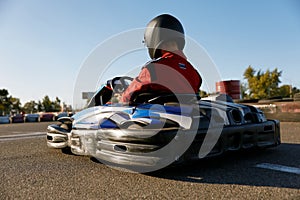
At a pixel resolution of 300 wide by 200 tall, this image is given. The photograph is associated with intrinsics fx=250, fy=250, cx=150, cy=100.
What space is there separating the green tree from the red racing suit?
1310 inches

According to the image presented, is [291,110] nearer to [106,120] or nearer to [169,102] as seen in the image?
[169,102]

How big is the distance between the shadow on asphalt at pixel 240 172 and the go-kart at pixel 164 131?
0.16 metres

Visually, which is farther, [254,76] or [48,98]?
[48,98]

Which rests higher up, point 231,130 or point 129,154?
point 231,130

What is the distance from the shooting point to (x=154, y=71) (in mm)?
2840

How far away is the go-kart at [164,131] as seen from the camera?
220cm

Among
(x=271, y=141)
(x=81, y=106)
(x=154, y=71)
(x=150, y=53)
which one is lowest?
(x=271, y=141)

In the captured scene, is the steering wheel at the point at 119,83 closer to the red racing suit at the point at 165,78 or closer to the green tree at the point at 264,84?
the red racing suit at the point at 165,78

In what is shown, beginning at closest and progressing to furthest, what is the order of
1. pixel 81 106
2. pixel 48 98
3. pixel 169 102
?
pixel 169 102 < pixel 81 106 < pixel 48 98

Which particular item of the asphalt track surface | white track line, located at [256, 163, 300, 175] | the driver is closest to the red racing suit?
the driver

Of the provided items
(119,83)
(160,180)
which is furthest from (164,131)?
(119,83)

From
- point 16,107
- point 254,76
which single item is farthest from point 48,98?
point 254,76

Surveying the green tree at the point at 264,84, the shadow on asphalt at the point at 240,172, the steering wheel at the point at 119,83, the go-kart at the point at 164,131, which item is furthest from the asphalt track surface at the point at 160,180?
the green tree at the point at 264,84

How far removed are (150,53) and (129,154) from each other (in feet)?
5.28
